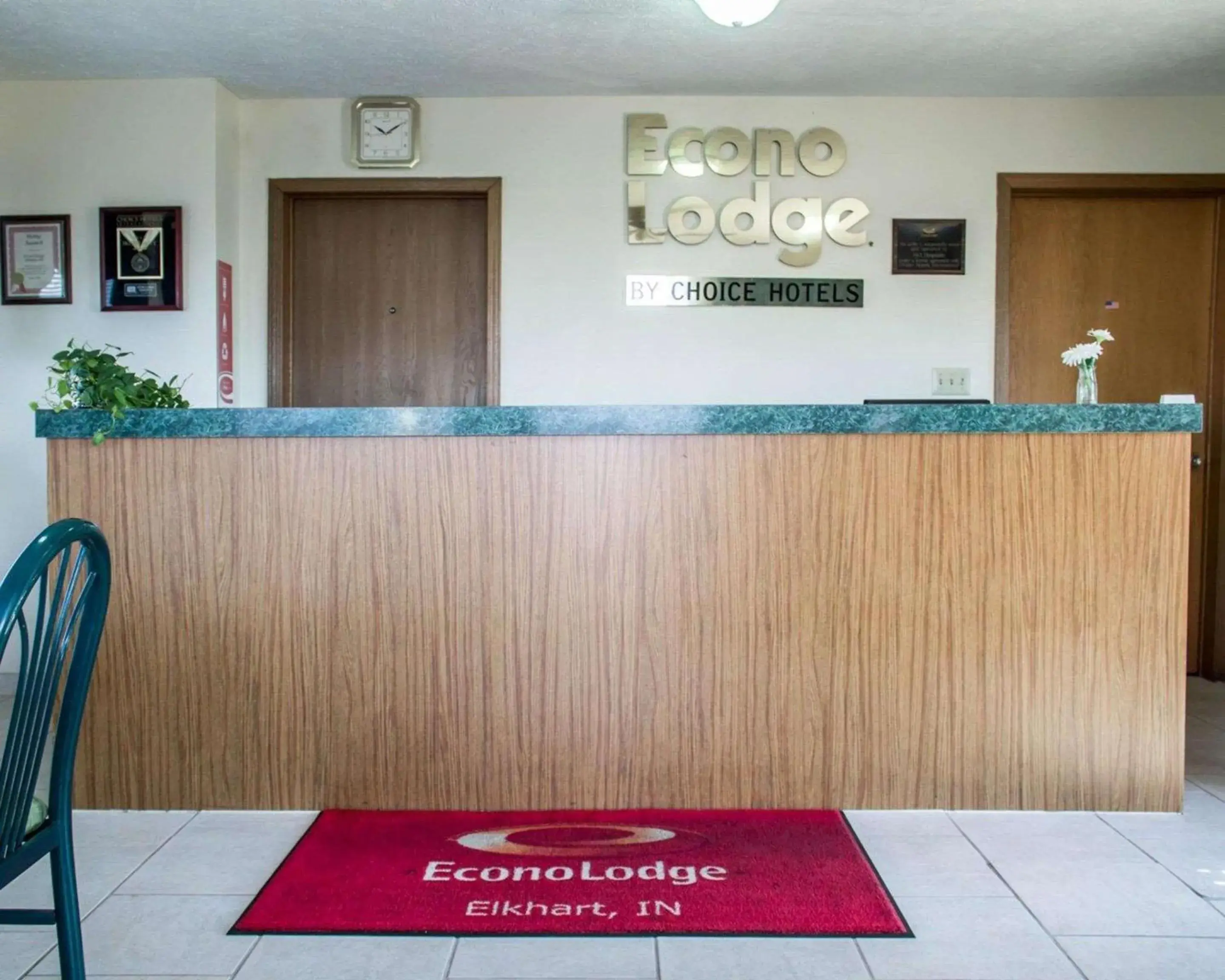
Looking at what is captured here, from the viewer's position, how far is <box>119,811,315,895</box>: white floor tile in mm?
1918

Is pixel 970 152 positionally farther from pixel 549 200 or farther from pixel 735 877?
pixel 735 877

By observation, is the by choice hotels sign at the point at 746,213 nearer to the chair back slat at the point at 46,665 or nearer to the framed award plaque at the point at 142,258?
the framed award plaque at the point at 142,258

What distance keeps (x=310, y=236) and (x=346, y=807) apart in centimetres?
243

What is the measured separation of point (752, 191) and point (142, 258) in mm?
2253

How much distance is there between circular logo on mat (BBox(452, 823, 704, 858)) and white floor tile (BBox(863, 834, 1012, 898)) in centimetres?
38

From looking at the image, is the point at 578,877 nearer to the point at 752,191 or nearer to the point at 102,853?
the point at 102,853

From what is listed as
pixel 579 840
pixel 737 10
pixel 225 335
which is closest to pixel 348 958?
pixel 579 840

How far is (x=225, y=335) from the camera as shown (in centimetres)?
376

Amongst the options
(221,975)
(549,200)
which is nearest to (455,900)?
(221,975)

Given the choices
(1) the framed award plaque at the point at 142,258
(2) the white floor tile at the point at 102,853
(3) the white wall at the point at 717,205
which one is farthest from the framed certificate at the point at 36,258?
(2) the white floor tile at the point at 102,853

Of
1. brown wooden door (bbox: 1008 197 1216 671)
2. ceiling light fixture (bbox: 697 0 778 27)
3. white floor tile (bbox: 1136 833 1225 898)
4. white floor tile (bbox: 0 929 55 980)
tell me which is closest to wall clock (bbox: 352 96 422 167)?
ceiling light fixture (bbox: 697 0 778 27)

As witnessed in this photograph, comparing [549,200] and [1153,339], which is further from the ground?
[549,200]

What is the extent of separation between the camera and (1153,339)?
3.91 meters

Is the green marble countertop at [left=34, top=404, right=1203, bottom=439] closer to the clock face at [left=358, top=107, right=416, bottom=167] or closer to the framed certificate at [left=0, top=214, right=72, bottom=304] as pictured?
the framed certificate at [left=0, top=214, right=72, bottom=304]
